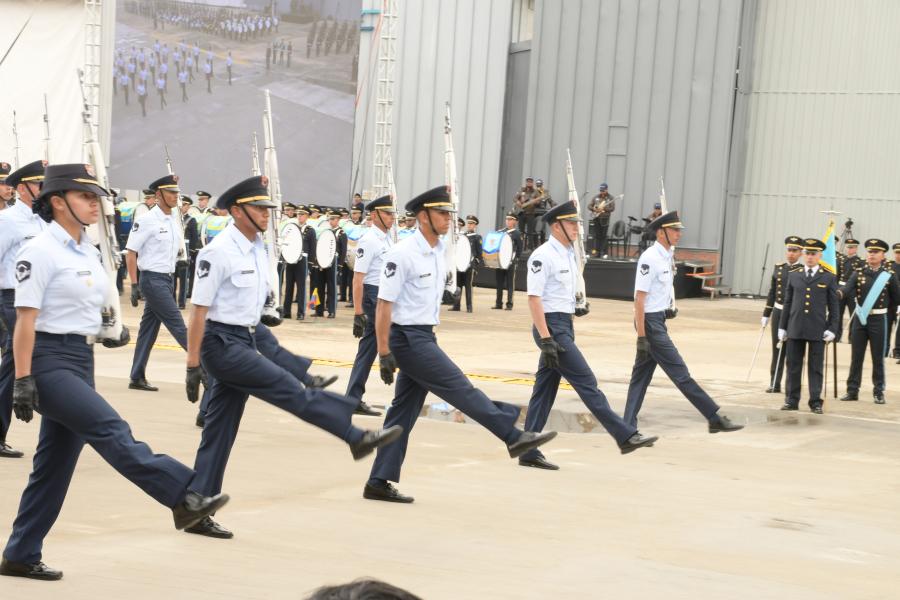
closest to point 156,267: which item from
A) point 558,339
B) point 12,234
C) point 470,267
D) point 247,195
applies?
point 12,234

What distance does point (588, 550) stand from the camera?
7.02 meters

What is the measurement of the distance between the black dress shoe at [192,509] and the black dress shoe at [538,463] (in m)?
3.72

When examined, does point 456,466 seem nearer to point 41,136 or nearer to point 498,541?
point 498,541

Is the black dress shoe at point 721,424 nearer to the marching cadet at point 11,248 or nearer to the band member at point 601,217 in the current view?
the marching cadet at point 11,248

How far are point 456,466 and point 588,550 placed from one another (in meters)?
2.64

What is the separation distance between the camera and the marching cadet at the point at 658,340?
10906mm

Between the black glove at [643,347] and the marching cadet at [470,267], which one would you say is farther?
the marching cadet at [470,267]

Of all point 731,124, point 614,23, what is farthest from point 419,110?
point 731,124

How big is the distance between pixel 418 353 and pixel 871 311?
916 centimetres

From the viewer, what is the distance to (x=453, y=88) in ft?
124

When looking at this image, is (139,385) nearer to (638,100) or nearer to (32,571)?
(32,571)

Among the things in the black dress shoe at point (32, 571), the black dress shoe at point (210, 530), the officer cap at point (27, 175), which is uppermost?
the officer cap at point (27, 175)

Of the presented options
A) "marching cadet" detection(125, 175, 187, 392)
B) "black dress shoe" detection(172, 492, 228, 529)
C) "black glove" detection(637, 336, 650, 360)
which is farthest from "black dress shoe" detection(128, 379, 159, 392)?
"black dress shoe" detection(172, 492, 228, 529)

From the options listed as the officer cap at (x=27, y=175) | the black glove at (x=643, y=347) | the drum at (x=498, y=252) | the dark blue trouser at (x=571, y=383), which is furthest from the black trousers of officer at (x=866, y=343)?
the drum at (x=498, y=252)
